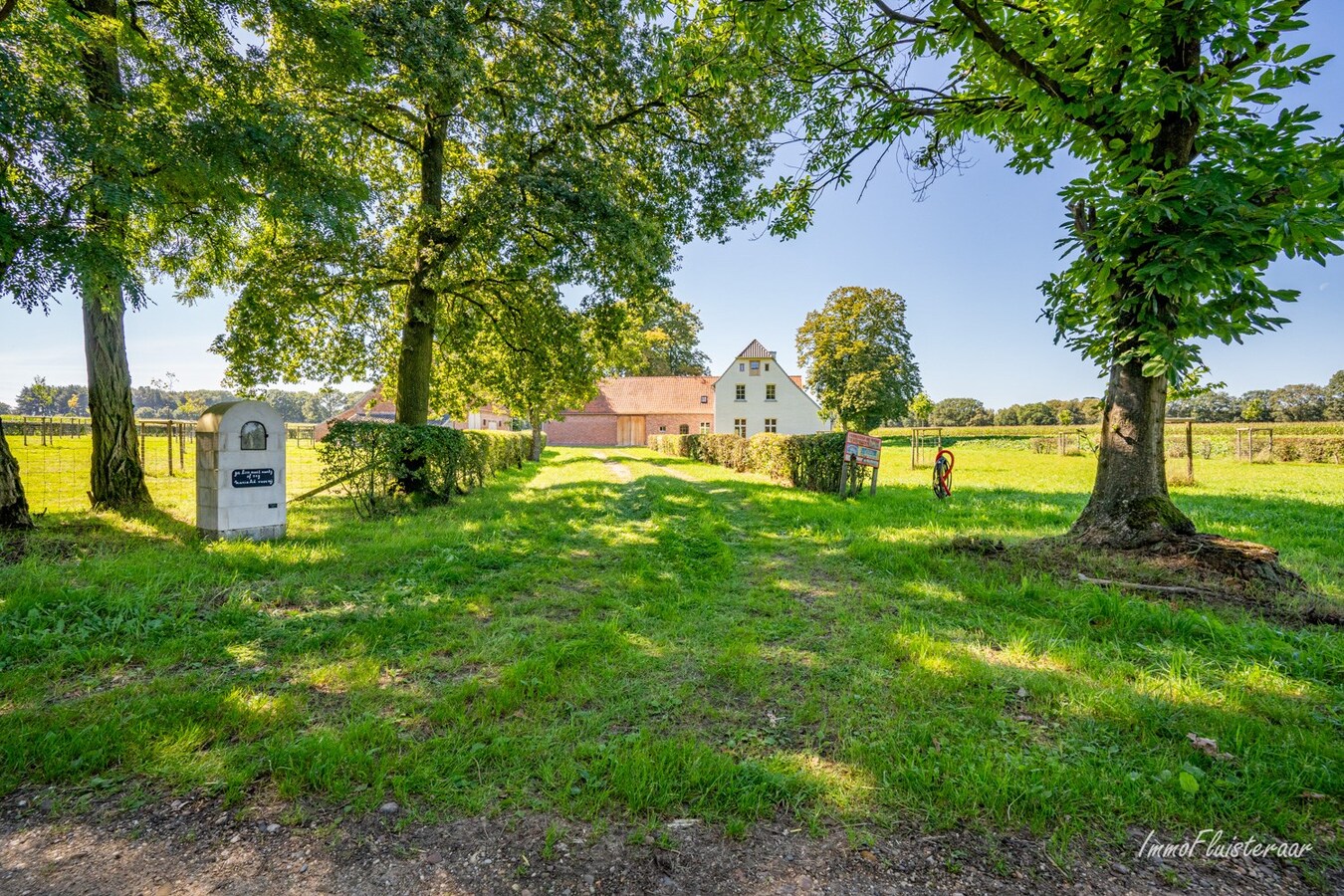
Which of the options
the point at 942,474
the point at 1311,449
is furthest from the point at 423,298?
the point at 1311,449

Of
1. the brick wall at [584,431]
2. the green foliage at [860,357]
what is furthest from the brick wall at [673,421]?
the green foliage at [860,357]

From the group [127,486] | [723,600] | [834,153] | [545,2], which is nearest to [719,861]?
[723,600]

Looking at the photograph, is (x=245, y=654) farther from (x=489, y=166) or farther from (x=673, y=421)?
(x=673, y=421)

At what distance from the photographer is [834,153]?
6570 mm

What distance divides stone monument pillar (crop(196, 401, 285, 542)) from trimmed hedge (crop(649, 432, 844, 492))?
977 centimetres

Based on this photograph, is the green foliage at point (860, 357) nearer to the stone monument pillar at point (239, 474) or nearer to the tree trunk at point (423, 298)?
the tree trunk at point (423, 298)

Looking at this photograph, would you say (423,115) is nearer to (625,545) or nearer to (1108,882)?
(625,545)

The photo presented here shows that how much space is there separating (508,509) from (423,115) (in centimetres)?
748

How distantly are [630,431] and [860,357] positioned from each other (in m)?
19.6

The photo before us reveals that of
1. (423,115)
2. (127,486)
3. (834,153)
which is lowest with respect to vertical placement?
(127,486)

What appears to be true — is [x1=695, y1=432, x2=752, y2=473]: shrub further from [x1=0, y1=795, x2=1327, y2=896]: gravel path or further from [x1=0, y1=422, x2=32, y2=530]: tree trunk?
[x1=0, y1=795, x2=1327, y2=896]: gravel path

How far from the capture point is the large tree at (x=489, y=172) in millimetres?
7418

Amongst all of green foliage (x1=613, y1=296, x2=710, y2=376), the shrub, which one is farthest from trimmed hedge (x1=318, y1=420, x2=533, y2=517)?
green foliage (x1=613, y1=296, x2=710, y2=376)

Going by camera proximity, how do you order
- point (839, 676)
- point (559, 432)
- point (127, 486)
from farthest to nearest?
point (559, 432) → point (127, 486) → point (839, 676)
